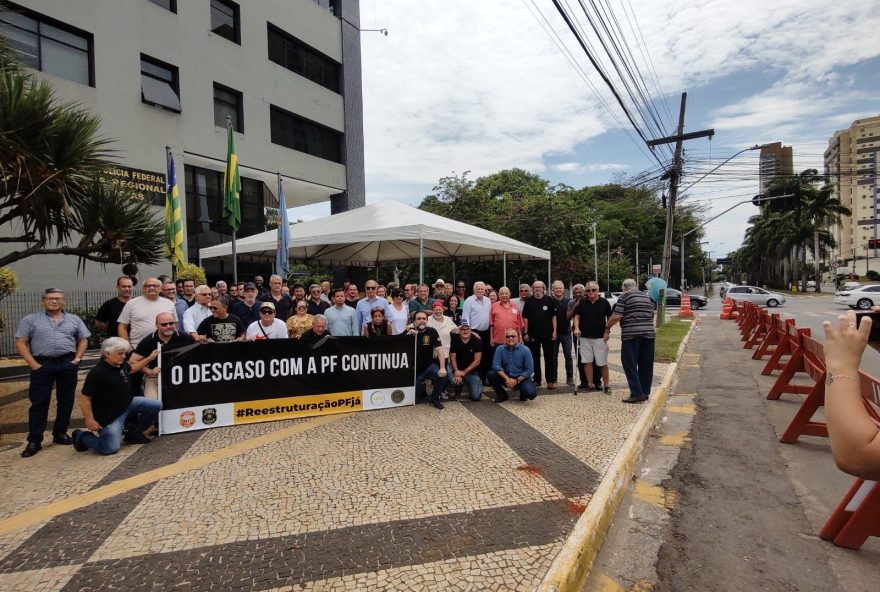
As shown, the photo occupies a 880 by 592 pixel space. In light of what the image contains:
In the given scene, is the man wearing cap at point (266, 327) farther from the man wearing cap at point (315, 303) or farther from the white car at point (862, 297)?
the white car at point (862, 297)

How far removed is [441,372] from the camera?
6672 millimetres

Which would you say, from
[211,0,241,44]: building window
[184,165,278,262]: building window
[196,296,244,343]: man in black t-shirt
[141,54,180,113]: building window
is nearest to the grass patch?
[196,296,244,343]: man in black t-shirt

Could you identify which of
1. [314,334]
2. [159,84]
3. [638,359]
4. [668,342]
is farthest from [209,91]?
[668,342]

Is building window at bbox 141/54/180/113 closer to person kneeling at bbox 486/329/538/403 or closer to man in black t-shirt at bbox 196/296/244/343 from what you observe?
man in black t-shirt at bbox 196/296/244/343

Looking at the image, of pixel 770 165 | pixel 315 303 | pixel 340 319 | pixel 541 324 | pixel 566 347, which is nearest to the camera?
pixel 340 319

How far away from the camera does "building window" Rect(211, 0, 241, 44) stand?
17453 millimetres

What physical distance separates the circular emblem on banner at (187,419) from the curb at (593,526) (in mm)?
4502

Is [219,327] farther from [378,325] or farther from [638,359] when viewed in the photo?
[638,359]

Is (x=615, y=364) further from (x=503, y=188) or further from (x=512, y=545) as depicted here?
(x=503, y=188)

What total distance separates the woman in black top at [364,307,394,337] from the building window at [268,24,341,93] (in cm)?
1704

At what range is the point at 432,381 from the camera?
695 cm

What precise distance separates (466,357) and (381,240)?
3451 millimetres

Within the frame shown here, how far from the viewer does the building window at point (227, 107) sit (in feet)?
57.3

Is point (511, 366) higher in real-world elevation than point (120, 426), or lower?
higher
